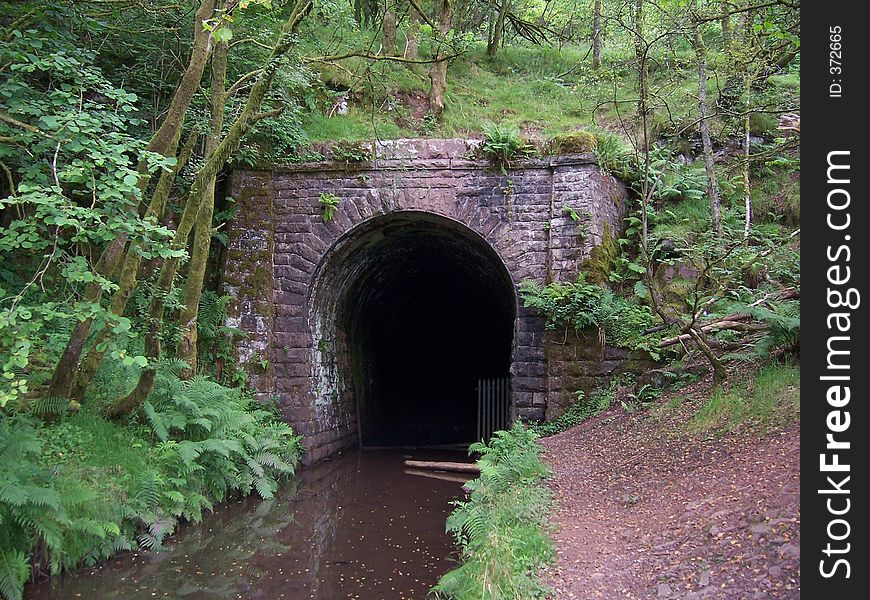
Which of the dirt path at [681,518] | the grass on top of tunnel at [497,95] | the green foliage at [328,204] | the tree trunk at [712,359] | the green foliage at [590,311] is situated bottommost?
the dirt path at [681,518]

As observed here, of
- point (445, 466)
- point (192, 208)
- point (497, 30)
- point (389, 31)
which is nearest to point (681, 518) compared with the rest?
point (445, 466)

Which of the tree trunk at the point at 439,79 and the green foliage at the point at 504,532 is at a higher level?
the tree trunk at the point at 439,79

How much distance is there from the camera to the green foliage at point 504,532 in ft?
15.1

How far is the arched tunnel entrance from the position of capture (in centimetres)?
1182

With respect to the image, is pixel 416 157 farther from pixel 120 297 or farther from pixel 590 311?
pixel 120 297

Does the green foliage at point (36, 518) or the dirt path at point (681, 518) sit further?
the green foliage at point (36, 518)

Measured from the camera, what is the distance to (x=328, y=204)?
36.3 feet

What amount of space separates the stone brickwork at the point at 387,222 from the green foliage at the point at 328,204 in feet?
0.25

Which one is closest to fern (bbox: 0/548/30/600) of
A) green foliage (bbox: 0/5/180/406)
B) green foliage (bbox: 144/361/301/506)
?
green foliage (bbox: 0/5/180/406)

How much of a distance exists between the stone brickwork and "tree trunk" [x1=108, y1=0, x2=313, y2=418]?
270cm

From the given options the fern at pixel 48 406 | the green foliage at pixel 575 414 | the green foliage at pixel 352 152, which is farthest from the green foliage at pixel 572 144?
the fern at pixel 48 406

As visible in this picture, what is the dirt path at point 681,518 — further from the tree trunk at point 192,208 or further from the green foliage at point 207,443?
the tree trunk at point 192,208

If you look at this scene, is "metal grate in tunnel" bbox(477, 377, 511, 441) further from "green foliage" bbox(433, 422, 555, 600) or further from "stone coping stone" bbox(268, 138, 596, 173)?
"green foliage" bbox(433, 422, 555, 600)

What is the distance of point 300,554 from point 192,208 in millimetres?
4349
